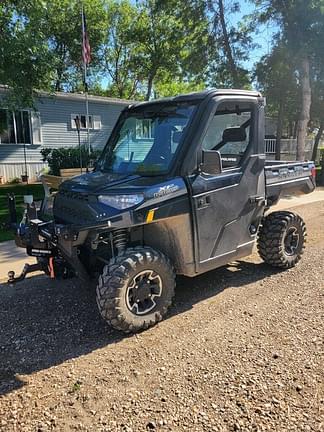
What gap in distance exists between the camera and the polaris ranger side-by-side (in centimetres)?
361

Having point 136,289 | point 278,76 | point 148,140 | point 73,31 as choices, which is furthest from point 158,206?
point 73,31

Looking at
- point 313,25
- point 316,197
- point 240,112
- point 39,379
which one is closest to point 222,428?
point 39,379

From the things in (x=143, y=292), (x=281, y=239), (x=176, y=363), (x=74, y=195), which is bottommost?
(x=176, y=363)

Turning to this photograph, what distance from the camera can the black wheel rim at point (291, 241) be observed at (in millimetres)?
5438

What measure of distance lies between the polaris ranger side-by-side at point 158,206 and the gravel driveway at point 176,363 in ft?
1.38

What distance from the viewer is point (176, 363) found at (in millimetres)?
3219

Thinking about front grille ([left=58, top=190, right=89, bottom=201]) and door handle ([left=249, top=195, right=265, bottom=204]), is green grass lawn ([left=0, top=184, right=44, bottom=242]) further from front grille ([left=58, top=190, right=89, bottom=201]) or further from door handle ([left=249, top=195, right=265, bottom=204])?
door handle ([left=249, top=195, right=265, bottom=204])

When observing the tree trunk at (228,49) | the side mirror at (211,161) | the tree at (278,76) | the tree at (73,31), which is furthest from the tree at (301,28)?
the tree at (73,31)

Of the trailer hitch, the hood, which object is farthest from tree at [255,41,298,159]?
the trailer hitch

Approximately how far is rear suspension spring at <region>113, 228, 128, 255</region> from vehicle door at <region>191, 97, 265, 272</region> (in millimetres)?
750

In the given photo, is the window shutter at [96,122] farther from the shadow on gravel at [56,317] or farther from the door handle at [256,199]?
the door handle at [256,199]

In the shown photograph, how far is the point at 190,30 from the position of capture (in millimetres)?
16531

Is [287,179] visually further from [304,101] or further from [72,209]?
[304,101]

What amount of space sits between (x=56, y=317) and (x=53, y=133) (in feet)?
50.3
